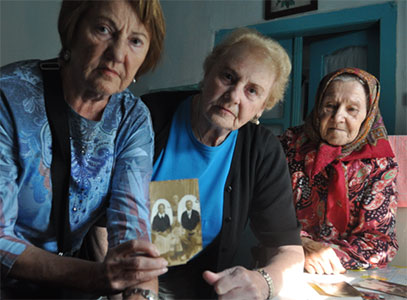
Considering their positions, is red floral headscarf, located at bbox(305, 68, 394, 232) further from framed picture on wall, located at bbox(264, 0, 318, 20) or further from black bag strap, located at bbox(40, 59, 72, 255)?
black bag strap, located at bbox(40, 59, 72, 255)

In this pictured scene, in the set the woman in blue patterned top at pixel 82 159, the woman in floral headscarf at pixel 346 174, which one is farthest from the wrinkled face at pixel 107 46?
the woman in floral headscarf at pixel 346 174

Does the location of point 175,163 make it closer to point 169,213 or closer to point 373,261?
point 169,213

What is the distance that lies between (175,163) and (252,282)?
0.23 metres

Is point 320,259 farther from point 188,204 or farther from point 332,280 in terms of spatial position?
point 188,204

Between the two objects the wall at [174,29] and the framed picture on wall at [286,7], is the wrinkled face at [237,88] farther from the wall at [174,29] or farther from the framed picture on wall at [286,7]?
the framed picture on wall at [286,7]

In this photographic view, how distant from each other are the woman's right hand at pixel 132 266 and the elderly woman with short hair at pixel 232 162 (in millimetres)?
92

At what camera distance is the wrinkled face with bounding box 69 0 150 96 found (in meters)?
0.39

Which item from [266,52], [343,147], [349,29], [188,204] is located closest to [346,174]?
[343,147]

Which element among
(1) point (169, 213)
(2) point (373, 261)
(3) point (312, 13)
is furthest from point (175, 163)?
(2) point (373, 261)

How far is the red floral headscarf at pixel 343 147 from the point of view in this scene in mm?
885

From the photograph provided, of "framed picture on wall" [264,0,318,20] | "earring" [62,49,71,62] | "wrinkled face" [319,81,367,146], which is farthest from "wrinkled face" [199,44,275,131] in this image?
"wrinkled face" [319,81,367,146]

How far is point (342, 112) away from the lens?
3.02 feet

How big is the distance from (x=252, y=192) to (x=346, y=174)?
40 cm

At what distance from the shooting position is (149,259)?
1.35 feet
